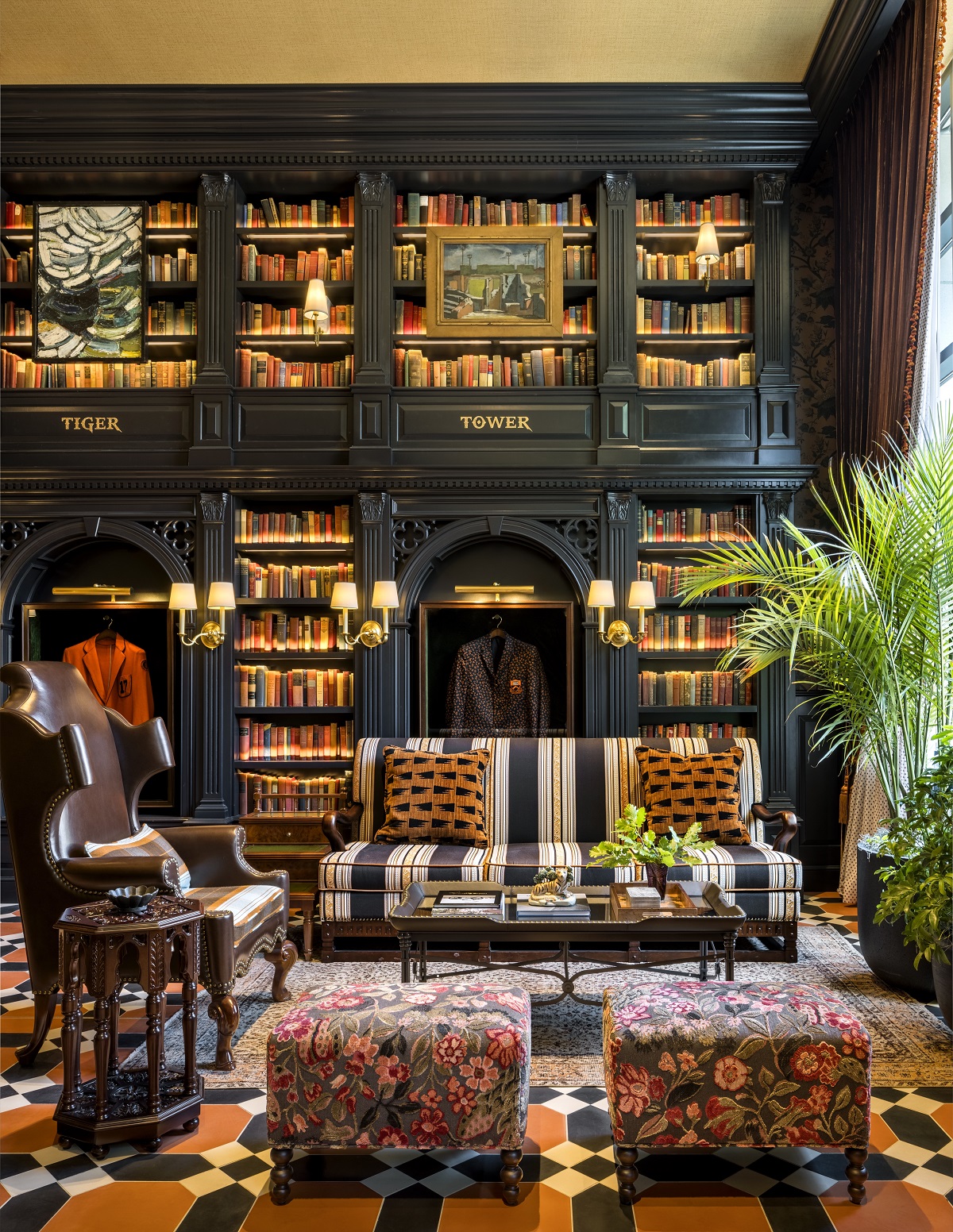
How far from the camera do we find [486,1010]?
2502mm

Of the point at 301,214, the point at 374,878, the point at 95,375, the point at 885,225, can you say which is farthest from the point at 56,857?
the point at 885,225

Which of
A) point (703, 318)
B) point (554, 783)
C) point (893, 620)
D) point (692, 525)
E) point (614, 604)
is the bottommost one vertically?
point (554, 783)

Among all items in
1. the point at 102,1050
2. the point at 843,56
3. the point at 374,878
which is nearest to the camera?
the point at 102,1050

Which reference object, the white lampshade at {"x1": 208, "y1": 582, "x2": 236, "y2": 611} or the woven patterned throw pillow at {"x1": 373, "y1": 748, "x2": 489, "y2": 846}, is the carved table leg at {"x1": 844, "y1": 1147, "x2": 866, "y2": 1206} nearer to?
the woven patterned throw pillow at {"x1": 373, "y1": 748, "x2": 489, "y2": 846}

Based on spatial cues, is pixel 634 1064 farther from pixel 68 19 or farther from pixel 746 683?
pixel 68 19

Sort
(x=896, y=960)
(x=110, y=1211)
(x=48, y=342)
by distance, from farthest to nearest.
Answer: (x=48, y=342)
(x=896, y=960)
(x=110, y=1211)

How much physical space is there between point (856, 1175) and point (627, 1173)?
563 mm

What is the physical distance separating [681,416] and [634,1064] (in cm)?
425

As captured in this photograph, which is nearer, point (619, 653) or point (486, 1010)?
point (486, 1010)

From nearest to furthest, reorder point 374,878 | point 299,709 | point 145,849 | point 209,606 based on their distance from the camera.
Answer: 1. point 145,849
2. point 374,878
3. point 209,606
4. point 299,709

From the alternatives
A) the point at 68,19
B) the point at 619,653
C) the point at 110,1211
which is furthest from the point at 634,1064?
the point at 68,19

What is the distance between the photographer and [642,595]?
18.0 feet

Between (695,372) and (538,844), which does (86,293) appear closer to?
(695,372)

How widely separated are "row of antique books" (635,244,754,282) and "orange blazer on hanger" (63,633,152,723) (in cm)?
400
